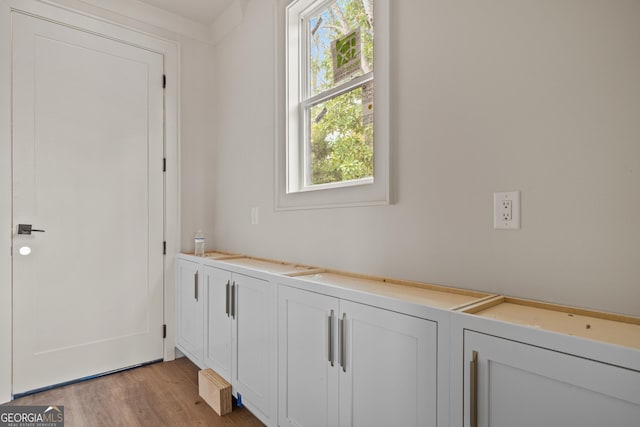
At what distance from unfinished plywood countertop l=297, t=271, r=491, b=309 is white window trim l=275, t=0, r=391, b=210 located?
36 cm

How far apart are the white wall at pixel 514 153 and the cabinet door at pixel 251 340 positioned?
44cm

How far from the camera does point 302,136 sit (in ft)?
7.23

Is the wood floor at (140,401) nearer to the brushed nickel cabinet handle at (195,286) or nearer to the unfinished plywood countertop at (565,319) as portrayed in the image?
the brushed nickel cabinet handle at (195,286)

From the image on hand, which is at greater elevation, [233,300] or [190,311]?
[233,300]

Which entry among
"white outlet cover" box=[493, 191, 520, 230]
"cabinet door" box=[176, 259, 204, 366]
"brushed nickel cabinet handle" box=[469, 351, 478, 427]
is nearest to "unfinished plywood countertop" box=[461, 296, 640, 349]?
"brushed nickel cabinet handle" box=[469, 351, 478, 427]

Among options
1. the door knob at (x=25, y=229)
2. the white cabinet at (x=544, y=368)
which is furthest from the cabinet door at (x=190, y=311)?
the white cabinet at (x=544, y=368)

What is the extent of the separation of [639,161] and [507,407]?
74 cm

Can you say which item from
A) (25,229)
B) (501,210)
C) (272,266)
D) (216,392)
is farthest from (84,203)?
(501,210)

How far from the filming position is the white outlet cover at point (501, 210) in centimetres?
115

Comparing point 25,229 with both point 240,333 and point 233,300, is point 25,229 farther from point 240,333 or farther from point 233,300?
point 240,333

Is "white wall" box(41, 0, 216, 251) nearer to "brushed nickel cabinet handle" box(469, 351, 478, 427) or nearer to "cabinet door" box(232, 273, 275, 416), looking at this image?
"cabinet door" box(232, 273, 275, 416)

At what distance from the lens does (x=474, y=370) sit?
91cm

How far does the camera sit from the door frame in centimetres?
212

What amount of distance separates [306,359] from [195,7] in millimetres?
2745
